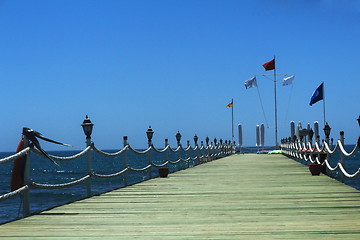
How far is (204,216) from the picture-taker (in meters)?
8.02

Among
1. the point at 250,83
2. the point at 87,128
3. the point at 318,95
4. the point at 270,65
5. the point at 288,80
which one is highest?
the point at 270,65

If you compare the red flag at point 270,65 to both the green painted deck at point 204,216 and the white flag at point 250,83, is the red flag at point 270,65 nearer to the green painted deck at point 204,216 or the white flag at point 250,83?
the white flag at point 250,83

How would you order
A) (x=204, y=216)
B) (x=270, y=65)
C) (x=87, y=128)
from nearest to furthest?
(x=204, y=216) → (x=87, y=128) → (x=270, y=65)

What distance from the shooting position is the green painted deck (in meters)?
6.56

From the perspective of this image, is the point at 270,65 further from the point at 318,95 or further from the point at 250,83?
the point at 318,95

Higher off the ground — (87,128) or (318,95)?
(318,95)

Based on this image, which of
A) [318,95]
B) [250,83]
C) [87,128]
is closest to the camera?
[87,128]

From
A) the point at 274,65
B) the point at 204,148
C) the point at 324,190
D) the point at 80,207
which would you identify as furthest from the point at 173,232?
the point at 274,65

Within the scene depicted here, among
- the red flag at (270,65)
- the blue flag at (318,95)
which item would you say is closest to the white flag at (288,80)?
the red flag at (270,65)

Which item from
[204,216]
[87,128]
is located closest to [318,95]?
[87,128]

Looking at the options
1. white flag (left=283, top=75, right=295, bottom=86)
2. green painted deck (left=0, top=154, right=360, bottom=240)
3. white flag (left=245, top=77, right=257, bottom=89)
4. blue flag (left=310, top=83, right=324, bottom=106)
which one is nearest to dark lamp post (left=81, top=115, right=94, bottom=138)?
green painted deck (left=0, top=154, right=360, bottom=240)

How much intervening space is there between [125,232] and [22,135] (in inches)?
127

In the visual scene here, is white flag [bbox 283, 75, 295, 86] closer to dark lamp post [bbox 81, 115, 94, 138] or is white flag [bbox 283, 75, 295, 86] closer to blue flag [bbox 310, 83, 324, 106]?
blue flag [bbox 310, 83, 324, 106]

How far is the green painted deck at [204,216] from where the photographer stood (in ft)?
21.5
